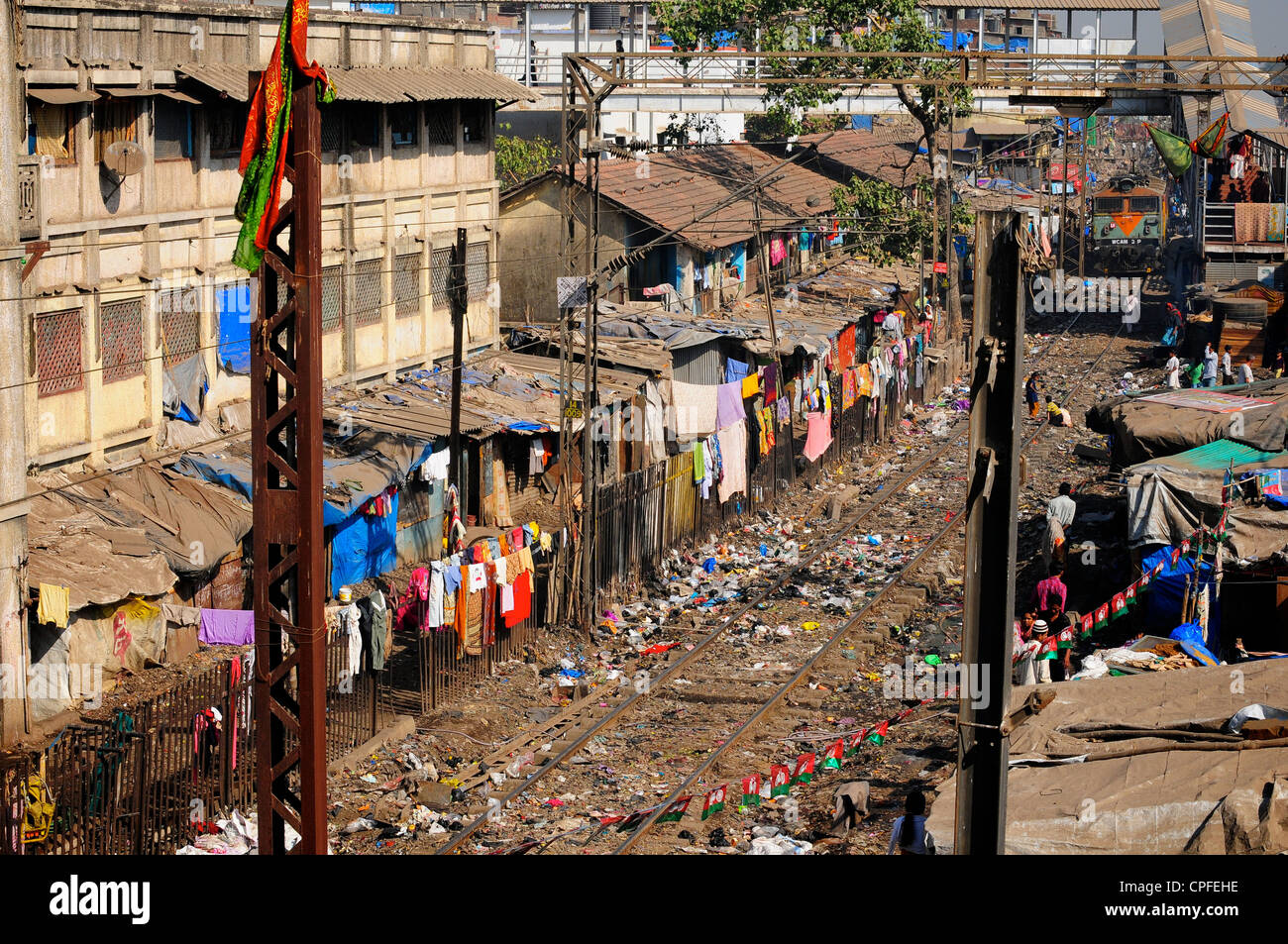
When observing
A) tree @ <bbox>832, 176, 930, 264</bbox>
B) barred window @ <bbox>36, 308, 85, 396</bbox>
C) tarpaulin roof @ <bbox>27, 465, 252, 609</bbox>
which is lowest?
tarpaulin roof @ <bbox>27, 465, 252, 609</bbox>

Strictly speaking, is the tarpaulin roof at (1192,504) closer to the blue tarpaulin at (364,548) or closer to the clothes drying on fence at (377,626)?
the clothes drying on fence at (377,626)

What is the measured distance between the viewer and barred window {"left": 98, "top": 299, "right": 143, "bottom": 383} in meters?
15.7

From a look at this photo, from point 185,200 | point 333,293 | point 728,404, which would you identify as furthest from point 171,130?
point 728,404

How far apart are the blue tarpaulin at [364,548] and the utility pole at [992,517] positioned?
12.1 metres

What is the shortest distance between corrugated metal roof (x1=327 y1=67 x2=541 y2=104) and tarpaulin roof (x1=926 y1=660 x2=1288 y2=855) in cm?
1241

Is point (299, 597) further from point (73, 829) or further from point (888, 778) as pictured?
point (888, 778)

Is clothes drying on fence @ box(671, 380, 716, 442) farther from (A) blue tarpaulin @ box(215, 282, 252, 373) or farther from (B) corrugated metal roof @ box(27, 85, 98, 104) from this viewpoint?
(B) corrugated metal roof @ box(27, 85, 98, 104)

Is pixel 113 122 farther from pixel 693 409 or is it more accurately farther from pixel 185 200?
pixel 693 409

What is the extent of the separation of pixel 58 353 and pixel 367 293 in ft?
21.0

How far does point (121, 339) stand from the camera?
1594 cm

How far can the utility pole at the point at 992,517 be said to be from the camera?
5723 millimetres

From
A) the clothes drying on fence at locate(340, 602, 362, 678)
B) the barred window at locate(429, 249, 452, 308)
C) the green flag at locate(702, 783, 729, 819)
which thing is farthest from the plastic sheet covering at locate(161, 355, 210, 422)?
the green flag at locate(702, 783, 729, 819)

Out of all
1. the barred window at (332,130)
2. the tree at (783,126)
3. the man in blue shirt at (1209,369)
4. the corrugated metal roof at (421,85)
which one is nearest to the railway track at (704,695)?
the corrugated metal roof at (421,85)
